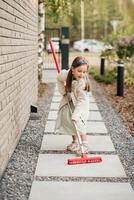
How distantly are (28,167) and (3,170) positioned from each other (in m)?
0.33

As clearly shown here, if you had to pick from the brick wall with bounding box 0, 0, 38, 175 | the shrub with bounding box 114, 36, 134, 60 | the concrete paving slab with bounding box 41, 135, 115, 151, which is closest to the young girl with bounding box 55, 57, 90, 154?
the concrete paving slab with bounding box 41, 135, 115, 151

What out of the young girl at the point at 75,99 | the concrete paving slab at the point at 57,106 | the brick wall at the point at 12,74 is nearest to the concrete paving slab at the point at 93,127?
the brick wall at the point at 12,74

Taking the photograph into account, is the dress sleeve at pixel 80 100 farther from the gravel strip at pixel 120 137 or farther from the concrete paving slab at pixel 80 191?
the concrete paving slab at pixel 80 191

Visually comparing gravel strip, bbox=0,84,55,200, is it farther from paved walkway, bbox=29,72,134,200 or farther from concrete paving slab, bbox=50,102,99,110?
concrete paving slab, bbox=50,102,99,110

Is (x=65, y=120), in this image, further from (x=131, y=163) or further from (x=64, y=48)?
(x=64, y=48)

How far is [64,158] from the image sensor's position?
610 centimetres

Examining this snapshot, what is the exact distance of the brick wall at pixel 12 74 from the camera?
17.6 feet

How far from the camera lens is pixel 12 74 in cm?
618

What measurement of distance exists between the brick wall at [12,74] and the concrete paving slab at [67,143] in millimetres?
405

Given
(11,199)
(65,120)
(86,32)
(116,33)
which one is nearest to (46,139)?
(65,120)

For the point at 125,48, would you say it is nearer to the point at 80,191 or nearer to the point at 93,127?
the point at 93,127

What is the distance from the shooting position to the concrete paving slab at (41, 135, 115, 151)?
21.8 feet

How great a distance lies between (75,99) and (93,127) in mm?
1951

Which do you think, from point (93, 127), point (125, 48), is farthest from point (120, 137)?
point (125, 48)
